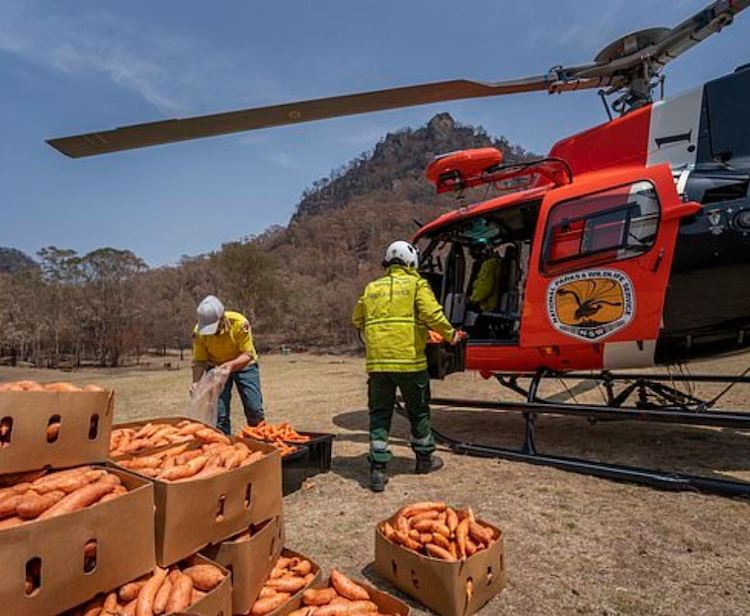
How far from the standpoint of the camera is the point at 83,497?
2.13 m

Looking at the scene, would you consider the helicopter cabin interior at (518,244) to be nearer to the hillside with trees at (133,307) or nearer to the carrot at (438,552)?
the carrot at (438,552)

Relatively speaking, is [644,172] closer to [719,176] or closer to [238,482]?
[719,176]

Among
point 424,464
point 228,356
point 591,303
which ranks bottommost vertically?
point 424,464

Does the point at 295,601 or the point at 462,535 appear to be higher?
the point at 462,535

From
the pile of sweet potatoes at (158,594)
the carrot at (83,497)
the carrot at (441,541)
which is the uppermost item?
the carrot at (83,497)

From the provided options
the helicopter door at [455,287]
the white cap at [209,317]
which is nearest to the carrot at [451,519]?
the white cap at [209,317]

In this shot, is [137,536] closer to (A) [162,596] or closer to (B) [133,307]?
(A) [162,596]

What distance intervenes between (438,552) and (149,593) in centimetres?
136

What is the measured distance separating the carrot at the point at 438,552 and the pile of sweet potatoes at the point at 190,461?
3.35ft

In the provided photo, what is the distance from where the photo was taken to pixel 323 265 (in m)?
77.4

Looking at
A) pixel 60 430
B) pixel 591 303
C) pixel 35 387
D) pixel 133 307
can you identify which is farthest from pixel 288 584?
pixel 133 307

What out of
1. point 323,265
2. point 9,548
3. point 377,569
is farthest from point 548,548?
point 323,265

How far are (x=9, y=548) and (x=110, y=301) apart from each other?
105 feet

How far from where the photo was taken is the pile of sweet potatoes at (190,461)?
2.58 meters
